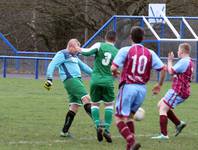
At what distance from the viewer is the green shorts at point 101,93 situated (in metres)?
10.9

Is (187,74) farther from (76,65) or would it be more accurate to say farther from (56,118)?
(56,118)

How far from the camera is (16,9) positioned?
4594cm

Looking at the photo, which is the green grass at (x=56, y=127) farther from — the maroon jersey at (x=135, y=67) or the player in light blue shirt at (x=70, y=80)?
the maroon jersey at (x=135, y=67)

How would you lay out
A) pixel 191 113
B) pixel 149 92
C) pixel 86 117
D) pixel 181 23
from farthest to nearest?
pixel 181 23 < pixel 149 92 < pixel 191 113 < pixel 86 117

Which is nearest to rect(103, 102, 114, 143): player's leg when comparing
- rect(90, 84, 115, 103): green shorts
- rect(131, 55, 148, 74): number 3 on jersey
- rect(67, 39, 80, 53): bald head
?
rect(90, 84, 115, 103): green shorts

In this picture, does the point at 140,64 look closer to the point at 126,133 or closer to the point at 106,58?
the point at 126,133

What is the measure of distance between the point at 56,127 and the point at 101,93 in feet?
5.82

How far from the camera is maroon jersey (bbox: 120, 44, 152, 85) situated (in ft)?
30.7

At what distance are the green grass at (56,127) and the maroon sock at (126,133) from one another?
732mm

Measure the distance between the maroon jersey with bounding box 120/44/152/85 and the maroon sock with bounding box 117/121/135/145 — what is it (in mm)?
635

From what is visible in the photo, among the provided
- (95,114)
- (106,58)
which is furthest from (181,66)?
(95,114)

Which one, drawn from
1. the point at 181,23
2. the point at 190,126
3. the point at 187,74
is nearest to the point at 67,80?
the point at 187,74

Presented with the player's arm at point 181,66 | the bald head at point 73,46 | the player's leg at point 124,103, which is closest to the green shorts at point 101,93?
the bald head at point 73,46

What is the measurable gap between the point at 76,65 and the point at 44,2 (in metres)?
32.2
